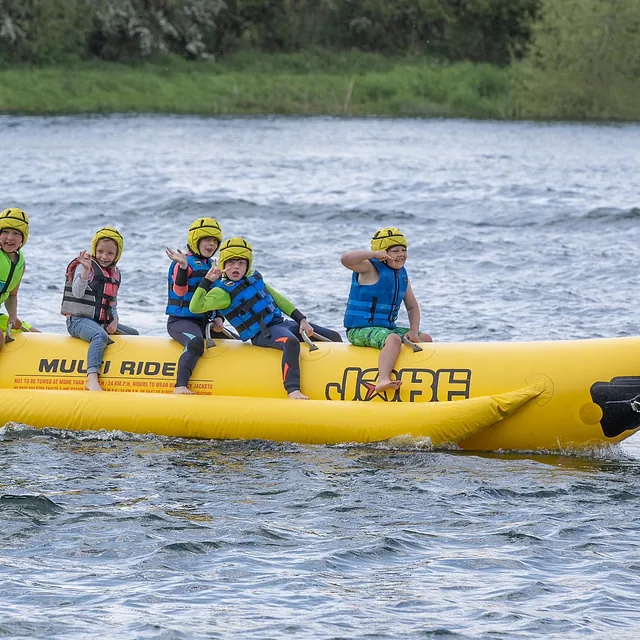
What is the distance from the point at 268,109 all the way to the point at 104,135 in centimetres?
1081

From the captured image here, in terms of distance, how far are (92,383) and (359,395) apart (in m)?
1.92

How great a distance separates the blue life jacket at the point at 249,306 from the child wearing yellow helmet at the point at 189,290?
243 mm

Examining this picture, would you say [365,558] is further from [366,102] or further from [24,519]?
[366,102]

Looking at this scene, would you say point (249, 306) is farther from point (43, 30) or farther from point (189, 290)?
point (43, 30)

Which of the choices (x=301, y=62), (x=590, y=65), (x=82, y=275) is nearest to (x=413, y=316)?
(x=82, y=275)

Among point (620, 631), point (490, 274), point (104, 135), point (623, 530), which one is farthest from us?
point (104, 135)

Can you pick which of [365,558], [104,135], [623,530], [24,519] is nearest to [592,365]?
[623,530]

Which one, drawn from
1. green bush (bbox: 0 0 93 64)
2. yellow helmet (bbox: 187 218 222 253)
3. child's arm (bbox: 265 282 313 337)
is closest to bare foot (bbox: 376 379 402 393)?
child's arm (bbox: 265 282 313 337)

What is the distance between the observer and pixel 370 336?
28.7 ft

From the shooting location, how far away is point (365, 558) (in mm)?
6484

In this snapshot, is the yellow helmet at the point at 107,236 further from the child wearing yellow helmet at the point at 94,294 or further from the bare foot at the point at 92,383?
the bare foot at the point at 92,383

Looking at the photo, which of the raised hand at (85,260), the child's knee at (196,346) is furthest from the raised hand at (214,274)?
the raised hand at (85,260)

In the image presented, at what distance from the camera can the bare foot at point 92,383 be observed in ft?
29.3

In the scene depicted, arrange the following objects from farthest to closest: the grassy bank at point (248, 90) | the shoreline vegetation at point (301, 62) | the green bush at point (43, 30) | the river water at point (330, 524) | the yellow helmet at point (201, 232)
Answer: the green bush at point (43, 30) → the shoreline vegetation at point (301, 62) → the grassy bank at point (248, 90) → the yellow helmet at point (201, 232) → the river water at point (330, 524)
